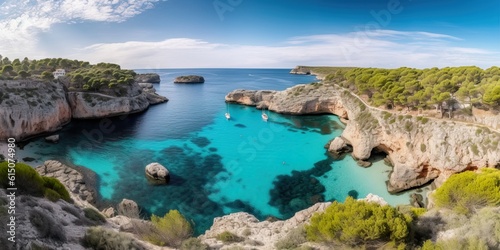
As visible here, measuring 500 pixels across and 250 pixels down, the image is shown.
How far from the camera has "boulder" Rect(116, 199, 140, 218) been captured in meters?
15.3

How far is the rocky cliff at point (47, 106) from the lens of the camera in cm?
2820

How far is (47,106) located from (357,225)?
3910 cm

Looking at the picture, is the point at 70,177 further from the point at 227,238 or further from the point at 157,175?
the point at 227,238

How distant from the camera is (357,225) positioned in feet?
29.1

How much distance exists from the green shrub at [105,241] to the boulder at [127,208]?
694cm

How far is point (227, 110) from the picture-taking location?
4956 centimetres

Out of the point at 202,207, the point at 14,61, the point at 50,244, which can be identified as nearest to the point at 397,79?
the point at 202,207

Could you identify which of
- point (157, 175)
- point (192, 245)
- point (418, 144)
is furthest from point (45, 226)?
point (418, 144)

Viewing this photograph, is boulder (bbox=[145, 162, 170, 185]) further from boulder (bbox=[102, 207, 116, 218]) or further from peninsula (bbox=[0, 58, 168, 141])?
peninsula (bbox=[0, 58, 168, 141])

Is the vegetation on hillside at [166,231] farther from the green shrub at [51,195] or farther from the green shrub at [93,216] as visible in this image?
Result: the green shrub at [51,195]

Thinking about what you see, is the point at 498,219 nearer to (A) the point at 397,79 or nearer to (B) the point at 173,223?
(B) the point at 173,223

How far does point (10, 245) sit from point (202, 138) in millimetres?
26069

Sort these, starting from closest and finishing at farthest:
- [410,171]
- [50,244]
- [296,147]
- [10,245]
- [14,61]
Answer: [10,245]
[50,244]
[410,171]
[296,147]
[14,61]

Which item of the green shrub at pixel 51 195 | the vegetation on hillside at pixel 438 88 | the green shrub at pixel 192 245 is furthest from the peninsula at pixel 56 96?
the vegetation on hillside at pixel 438 88
